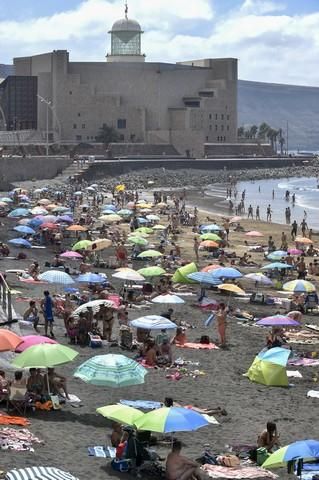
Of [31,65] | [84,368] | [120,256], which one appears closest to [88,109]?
[31,65]

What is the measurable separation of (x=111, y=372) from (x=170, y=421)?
2315mm

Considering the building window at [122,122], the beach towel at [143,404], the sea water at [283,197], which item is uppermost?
the building window at [122,122]

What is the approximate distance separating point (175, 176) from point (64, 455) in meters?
69.5

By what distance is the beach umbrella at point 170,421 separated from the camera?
9289 mm

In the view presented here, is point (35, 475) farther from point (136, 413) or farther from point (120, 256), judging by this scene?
point (120, 256)

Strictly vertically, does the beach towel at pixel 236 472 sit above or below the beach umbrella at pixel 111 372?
below

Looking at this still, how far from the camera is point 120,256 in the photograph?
2581 centimetres

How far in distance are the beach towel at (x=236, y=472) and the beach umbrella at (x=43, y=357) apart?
2.56 meters

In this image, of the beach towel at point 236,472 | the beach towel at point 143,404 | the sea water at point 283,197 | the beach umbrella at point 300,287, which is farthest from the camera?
the sea water at point 283,197

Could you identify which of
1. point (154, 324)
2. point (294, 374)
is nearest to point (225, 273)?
point (154, 324)

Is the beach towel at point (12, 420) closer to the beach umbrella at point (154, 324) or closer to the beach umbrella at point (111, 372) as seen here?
the beach umbrella at point (111, 372)

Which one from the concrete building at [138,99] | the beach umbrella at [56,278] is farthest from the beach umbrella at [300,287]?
the concrete building at [138,99]

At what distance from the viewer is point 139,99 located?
303 feet

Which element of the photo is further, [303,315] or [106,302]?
[303,315]
